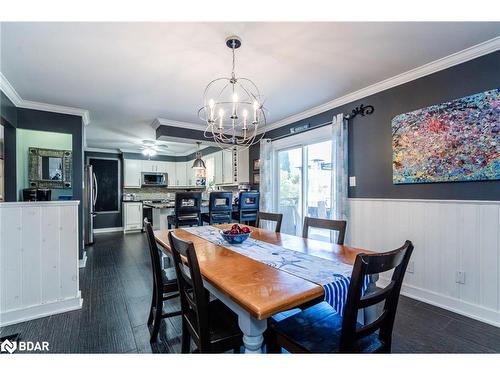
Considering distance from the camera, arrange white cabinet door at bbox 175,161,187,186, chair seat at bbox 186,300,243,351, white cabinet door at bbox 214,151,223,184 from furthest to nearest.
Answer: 1. white cabinet door at bbox 175,161,187,186
2. white cabinet door at bbox 214,151,223,184
3. chair seat at bbox 186,300,243,351

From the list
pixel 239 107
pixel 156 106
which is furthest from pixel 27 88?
pixel 239 107

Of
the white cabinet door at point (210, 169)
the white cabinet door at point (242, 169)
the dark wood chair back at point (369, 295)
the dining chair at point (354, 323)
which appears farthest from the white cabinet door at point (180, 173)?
the dark wood chair back at point (369, 295)

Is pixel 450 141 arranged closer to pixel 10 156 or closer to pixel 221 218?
pixel 221 218

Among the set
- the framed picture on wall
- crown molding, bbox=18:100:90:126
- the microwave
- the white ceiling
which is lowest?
the microwave

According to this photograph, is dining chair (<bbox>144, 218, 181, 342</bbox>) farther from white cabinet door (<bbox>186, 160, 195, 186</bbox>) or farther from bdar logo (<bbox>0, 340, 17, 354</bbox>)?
white cabinet door (<bbox>186, 160, 195, 186</bbox>)

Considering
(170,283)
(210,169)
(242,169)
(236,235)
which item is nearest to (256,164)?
(242,169)

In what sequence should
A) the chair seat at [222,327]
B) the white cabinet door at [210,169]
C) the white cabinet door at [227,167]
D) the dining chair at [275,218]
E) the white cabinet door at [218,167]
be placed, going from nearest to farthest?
the chair seat at [222,327]
the dining chair at [275,218]
the white cabinet door at [227,167]
the white cabinet door at [218,167]
the white cabinet door at [210,169]

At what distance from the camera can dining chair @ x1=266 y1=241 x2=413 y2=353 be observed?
3.18 ft

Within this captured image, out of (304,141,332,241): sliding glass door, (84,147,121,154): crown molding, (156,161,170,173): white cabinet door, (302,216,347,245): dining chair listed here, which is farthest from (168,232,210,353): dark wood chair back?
(84,147,121,154): crown molding

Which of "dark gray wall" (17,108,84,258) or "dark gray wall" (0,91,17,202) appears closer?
"dark gray wall" (0,91,17,202)

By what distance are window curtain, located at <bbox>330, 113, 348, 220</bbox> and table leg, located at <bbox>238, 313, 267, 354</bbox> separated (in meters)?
2.47

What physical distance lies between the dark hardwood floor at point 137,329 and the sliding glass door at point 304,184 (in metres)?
1.40

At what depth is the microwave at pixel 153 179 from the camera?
7184mm

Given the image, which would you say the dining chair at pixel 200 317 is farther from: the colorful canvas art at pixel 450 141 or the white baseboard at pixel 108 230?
the white baseboard at pixel 108 230
